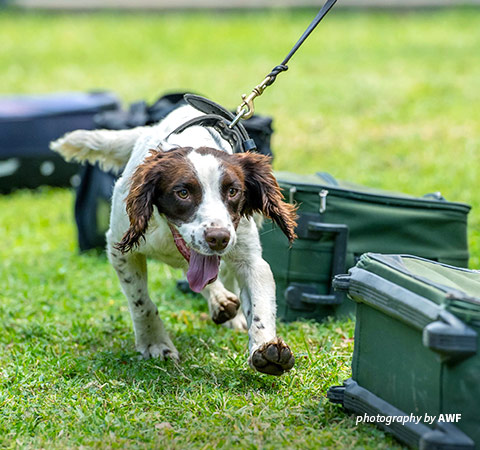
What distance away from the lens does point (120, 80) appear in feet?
43.4

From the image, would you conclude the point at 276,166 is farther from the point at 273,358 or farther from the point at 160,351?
the point at 273,358

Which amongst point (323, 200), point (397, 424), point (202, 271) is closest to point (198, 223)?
point (202, 271)

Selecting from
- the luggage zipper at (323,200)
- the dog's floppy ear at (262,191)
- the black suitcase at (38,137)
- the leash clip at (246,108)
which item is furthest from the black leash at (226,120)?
the black suitcase at (38,137)

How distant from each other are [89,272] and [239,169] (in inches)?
103

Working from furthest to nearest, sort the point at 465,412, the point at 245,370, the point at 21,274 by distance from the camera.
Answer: the point at 21,274 → the point at 245,370 → the point at 465,412

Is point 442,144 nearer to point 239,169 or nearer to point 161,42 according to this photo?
point 239,169

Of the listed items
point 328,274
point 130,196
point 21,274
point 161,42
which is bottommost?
point 21,274

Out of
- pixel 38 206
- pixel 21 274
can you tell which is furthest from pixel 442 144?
pixel 21 274

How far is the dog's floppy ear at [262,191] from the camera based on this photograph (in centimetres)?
338

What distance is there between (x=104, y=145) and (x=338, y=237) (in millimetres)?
1270

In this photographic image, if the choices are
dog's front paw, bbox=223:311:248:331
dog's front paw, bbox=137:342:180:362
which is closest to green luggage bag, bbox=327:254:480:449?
dog's front paw, bbox=137:342:180:362

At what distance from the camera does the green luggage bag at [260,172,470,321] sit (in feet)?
13.8

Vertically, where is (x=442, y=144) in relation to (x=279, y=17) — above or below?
below

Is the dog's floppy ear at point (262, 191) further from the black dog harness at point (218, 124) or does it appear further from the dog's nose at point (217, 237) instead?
the dog's nose at point (217, 237)
